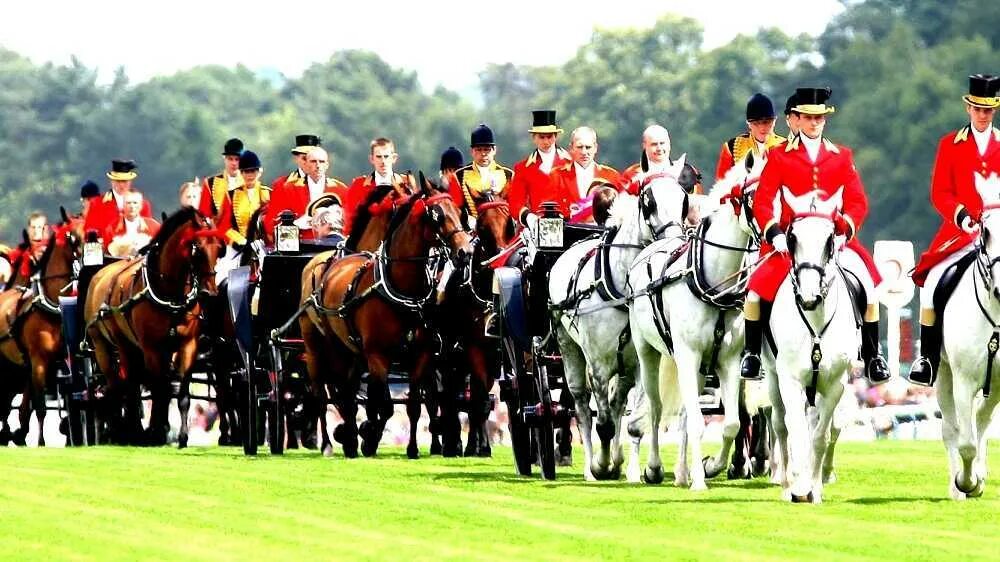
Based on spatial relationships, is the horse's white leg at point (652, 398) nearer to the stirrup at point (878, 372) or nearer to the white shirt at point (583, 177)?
the stirrup at point (878, 372)

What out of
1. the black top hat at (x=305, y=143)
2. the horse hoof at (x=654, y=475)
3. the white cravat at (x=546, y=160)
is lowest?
the horse hoof at (x=654, y=475)

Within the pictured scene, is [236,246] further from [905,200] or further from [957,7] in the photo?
[957,7]

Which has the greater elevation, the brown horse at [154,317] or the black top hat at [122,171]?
the black top hat at [122,171]

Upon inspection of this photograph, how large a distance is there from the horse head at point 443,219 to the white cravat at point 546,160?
2.44 feet

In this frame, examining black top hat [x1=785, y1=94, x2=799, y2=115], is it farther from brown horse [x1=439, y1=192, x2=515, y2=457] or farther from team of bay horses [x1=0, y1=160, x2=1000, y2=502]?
brown horse [x1=439, y1=192, x2=515, y2=457]

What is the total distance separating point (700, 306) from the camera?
17.5 metres

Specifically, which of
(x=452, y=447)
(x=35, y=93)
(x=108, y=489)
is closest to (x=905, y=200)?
(x=452, y=447)

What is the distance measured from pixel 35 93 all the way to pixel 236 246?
100351 mm

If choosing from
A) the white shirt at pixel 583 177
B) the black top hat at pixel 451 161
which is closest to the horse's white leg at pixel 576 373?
the white shirt at pixel 583 177

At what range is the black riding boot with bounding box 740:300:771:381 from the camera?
16.3m

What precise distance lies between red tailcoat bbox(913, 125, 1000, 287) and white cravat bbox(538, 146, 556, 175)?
4.93 metres

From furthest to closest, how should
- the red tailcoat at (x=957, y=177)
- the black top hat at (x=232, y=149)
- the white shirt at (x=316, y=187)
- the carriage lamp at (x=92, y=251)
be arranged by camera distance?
the black top hat at (x=232, y=149) → the carriage lamp at (x=92, y=251) → the white shirt at (x=316, y=187) → the red tailcoat at (x=957, y=177)

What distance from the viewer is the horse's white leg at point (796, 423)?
16.0 meters

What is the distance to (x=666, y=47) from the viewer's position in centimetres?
10344
